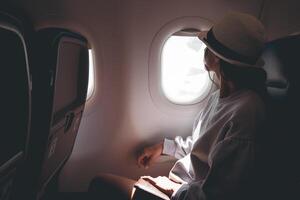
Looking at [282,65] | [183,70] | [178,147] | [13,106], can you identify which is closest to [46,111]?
[13,106]

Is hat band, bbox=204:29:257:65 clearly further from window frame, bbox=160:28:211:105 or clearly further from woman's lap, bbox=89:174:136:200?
woman's lap, bbox=89:174:136:200

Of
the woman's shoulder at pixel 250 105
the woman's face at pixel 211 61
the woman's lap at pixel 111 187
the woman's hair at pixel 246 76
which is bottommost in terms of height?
the woman's lap at pixel 111 187

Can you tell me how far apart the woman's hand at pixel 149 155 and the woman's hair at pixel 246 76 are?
0.75 meters

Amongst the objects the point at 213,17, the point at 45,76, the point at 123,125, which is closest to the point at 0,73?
the point at 45,76

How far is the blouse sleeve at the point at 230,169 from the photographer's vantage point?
3.64 ft

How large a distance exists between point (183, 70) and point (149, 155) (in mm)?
558

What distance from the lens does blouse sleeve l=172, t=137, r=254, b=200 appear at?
3.64 feet

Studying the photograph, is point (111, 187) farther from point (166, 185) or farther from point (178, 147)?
point (178, 147)

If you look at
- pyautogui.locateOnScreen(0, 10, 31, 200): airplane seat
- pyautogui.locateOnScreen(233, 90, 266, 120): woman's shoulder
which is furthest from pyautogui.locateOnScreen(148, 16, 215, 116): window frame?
pyautogui.locateOnScreen(0, 10, 31, 200): airplane seat

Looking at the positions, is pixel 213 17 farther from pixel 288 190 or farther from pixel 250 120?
pixel 288 190

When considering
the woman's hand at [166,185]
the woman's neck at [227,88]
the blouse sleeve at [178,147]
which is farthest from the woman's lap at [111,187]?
the woman's neck at [227,88]

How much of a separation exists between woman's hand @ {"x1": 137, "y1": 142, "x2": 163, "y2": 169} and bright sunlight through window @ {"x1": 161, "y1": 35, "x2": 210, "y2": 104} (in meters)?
0.30

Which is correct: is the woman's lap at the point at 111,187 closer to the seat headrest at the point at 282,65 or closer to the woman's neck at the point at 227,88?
the woman's neck at the point at 227,88

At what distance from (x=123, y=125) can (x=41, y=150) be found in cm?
98
